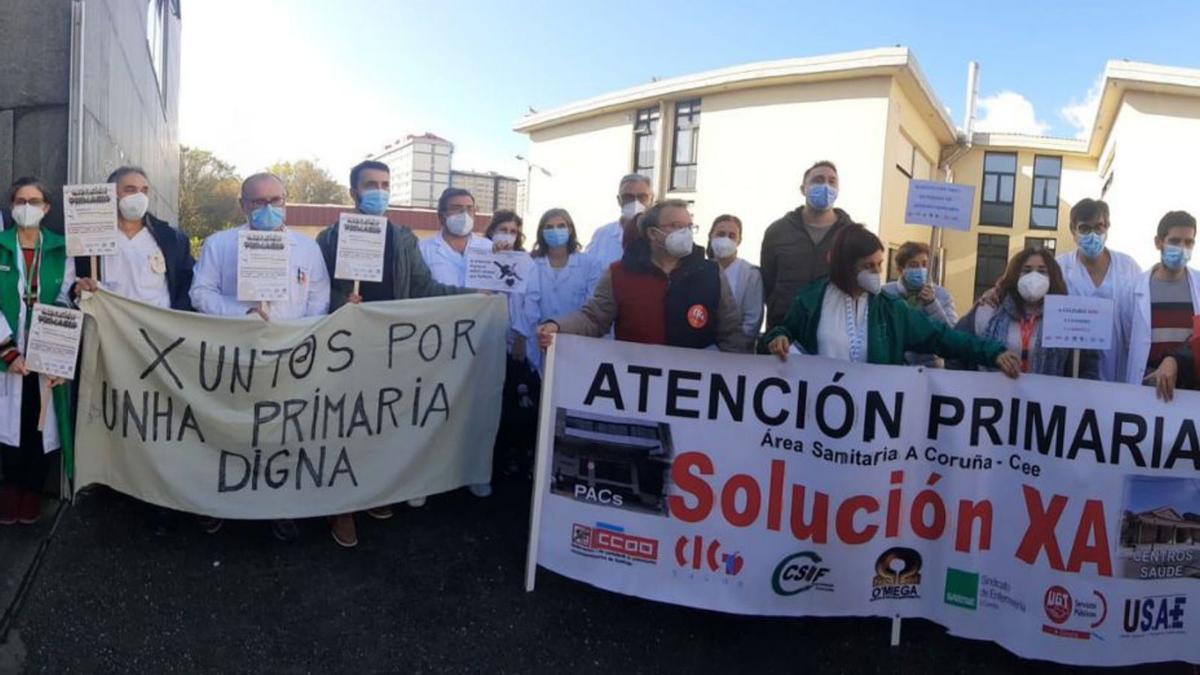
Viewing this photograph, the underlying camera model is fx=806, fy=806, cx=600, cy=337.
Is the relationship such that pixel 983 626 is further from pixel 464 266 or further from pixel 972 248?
pixel 972 248

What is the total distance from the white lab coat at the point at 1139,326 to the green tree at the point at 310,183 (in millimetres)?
70017

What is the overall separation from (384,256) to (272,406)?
3.28ft

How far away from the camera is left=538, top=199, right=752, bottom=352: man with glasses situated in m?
3.72

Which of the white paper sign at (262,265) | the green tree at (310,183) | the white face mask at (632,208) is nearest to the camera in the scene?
the white paper sign at (262,265)

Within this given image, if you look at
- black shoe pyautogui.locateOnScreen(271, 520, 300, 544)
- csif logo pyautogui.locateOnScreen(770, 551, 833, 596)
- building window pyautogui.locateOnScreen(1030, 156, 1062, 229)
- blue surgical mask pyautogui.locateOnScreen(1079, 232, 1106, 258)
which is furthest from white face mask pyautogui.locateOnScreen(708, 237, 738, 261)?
building window pyautogui.locateOnScreen(1030, 156, 1062, 229)

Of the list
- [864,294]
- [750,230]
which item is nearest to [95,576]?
[864,294]

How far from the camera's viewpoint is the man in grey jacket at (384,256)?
4.30 m

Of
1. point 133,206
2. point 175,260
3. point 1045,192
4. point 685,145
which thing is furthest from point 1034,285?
point 1045,192

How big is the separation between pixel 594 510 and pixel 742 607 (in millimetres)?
734

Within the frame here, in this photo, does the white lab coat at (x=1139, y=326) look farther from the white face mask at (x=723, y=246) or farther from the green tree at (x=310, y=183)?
the green tree at (x=310, y=183)

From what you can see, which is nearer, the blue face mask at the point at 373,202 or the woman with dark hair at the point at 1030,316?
the woman with dark hair at the point at 1030,316

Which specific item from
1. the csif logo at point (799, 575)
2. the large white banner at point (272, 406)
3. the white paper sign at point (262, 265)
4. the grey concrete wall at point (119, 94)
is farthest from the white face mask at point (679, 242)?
the grey concrete wall at point (119, 94)

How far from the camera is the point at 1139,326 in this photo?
3.92 m

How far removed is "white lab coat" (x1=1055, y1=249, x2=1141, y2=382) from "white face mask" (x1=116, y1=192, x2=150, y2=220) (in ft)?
15.4
